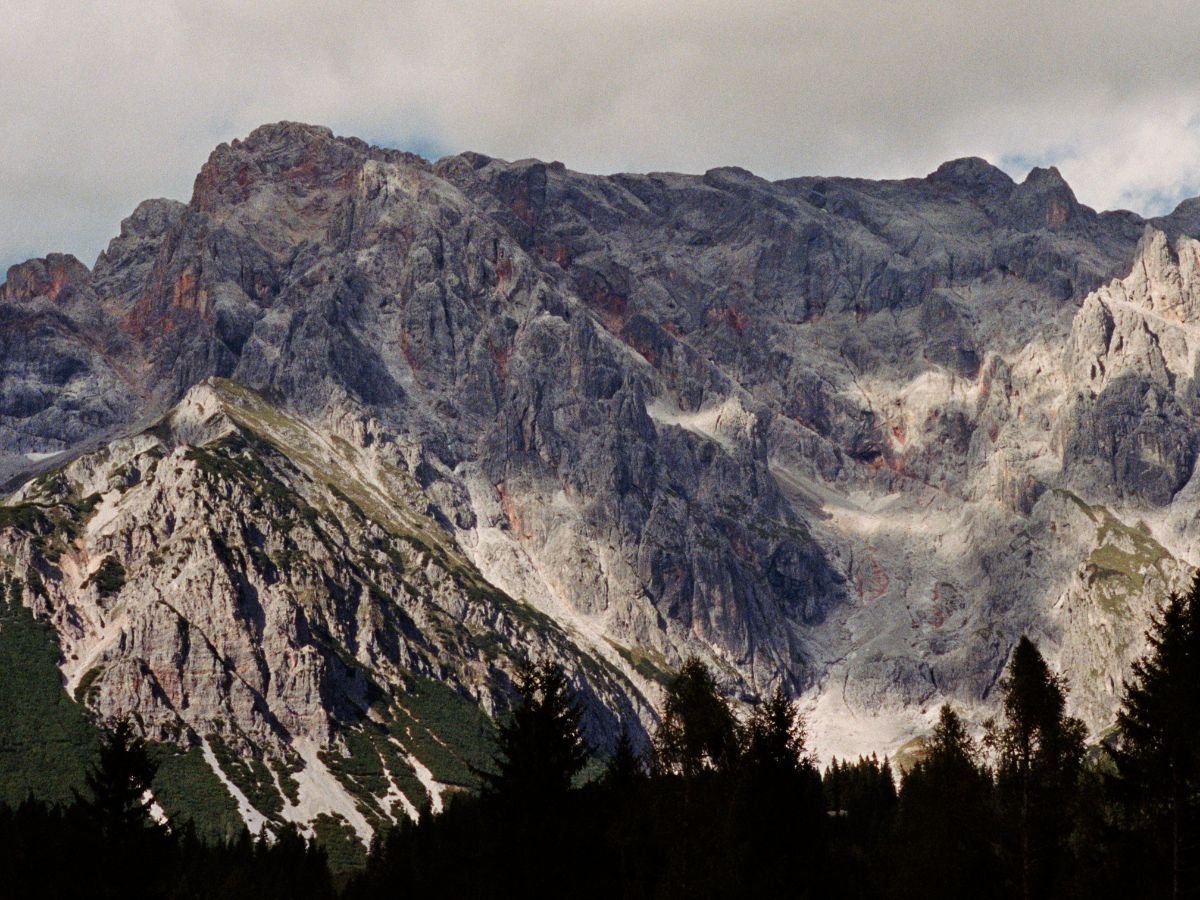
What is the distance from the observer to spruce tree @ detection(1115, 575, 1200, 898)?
55562mm

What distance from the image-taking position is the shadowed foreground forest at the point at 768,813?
190ft

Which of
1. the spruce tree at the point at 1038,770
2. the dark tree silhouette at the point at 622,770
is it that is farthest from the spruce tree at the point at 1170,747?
the dark tree silhouette at the point at 622,770

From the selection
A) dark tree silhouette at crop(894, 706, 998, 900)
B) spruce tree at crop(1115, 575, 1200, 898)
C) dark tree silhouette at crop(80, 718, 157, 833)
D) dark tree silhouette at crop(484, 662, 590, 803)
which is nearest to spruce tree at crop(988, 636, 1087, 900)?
dark tree silhouette at crop(894, 706, 998, 900)

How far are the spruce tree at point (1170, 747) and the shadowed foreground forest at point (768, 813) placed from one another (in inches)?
3.1

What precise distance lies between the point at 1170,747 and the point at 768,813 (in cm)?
2025

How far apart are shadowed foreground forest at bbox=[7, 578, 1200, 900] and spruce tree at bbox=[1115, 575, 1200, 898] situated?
0.26 ft

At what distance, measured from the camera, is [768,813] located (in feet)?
229

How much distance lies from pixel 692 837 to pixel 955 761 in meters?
25.2

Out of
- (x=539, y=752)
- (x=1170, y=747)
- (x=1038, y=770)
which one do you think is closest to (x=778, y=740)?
(x=1038, y=770)

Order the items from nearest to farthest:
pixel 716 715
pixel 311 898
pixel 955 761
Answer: pixel 716 715, pixel 955 761, pixel 311 898

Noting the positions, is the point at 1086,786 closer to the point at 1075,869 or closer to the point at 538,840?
the point at 1075,869

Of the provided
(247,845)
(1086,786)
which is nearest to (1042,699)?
(1086,786)

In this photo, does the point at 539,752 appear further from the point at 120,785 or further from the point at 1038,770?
the point at 1038,770

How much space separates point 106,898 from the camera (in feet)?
197
